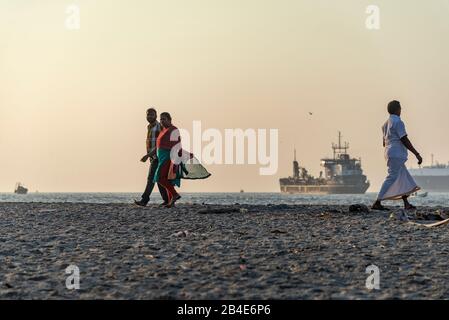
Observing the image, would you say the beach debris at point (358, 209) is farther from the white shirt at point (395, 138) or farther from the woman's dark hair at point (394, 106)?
the woman's dark hair at point (394, 106)

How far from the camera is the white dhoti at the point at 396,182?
15.2 meters

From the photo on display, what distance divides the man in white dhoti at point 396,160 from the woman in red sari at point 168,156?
4.53 meters

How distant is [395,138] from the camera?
15.3 metres

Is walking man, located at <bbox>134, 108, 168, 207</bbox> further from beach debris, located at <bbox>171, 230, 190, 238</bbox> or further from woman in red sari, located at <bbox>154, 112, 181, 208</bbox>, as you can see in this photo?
beach debris, located at <bbox>171, 230, 190, 238</bbox>

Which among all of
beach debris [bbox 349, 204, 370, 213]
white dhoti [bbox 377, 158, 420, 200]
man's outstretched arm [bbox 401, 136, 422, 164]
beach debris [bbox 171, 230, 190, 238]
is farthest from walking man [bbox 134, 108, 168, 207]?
beach debris [bbox 171, 230, 190, 238]

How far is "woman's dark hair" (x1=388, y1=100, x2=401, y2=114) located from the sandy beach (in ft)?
7.41

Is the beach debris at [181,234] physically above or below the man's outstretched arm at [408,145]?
below

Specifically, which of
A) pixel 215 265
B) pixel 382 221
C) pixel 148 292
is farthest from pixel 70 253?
pixel 382 221

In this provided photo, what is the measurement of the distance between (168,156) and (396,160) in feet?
16.1

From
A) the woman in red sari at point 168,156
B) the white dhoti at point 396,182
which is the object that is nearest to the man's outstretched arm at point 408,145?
the white dhoti at point 396,182

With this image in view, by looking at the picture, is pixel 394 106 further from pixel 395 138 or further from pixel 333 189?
pixel 333 189

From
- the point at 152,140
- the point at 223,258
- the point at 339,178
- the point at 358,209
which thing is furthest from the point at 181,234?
the point at 339,178

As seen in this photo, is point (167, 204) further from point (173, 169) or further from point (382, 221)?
point (382, 221)
